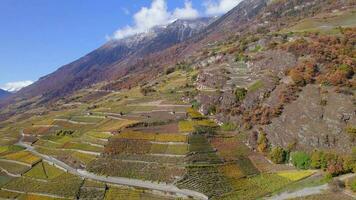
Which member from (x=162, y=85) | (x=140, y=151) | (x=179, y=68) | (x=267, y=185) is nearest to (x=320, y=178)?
(x=267, y=185)

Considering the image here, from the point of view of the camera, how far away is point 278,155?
226ft

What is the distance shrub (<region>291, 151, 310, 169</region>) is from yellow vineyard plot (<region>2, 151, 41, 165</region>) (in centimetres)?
5420

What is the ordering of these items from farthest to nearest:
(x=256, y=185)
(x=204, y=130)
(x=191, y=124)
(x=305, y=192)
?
(x=191, y=124) → (x=204, y=130) → (x=256, y=185) → (x=305, y=192)

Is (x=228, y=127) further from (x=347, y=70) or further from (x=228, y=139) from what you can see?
(x=347, y=70)

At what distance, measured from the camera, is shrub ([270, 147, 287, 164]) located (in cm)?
6862

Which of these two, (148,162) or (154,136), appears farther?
(154,136)

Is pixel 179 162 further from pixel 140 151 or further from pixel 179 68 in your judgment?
pixel 179 68

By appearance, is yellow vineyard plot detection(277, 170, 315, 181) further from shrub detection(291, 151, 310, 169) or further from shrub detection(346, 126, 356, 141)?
shrub detection(346, 126, 356, 141)

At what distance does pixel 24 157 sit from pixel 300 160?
61.3 meters

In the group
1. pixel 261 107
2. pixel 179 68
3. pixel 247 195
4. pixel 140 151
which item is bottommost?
pixel 247 195

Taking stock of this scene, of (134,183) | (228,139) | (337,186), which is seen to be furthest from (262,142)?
(134,183)

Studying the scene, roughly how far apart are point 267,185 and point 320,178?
7909 mm

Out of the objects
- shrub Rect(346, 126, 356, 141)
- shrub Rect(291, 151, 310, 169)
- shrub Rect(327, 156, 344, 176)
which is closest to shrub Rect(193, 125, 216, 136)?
shrub Rect(291, 151, 310, 169)

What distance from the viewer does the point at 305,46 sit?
308ft
